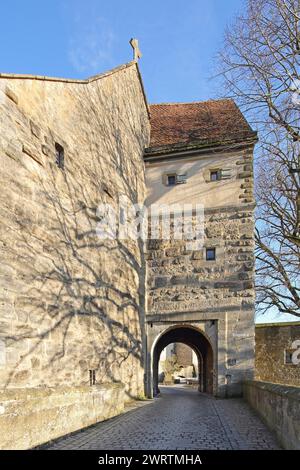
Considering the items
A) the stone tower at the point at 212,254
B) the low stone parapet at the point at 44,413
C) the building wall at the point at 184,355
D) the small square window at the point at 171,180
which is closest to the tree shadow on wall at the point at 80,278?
the low stone parapet at the point at 44,413

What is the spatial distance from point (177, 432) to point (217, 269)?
579 centimetres

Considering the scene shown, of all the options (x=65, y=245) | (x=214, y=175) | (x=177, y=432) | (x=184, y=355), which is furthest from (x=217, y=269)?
(x=184, y=355)

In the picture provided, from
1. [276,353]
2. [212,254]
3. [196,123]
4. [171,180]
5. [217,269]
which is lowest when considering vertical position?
[276,353]

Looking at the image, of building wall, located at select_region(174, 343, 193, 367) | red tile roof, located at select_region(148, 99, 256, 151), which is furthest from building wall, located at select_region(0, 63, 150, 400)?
building wall, located at select_region(174, 343, 193, 367)

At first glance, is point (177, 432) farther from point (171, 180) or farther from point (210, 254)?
point (171, 180)

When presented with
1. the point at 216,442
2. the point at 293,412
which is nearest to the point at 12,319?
the point at 216,442

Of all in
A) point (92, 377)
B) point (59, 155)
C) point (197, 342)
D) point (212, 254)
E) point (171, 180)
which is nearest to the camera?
point (59, 155)

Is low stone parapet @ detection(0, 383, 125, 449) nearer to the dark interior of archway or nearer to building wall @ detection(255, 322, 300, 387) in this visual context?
building wall @ detection(255, 322, 300, 387)

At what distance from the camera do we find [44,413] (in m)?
4.43

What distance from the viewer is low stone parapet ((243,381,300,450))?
12.5 ft

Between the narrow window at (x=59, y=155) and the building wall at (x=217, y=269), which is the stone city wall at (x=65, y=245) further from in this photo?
the building wall at (x=217, y=269)

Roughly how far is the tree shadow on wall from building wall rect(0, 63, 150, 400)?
0.07 feet

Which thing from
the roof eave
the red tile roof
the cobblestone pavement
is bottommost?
the cobblestone pavement
